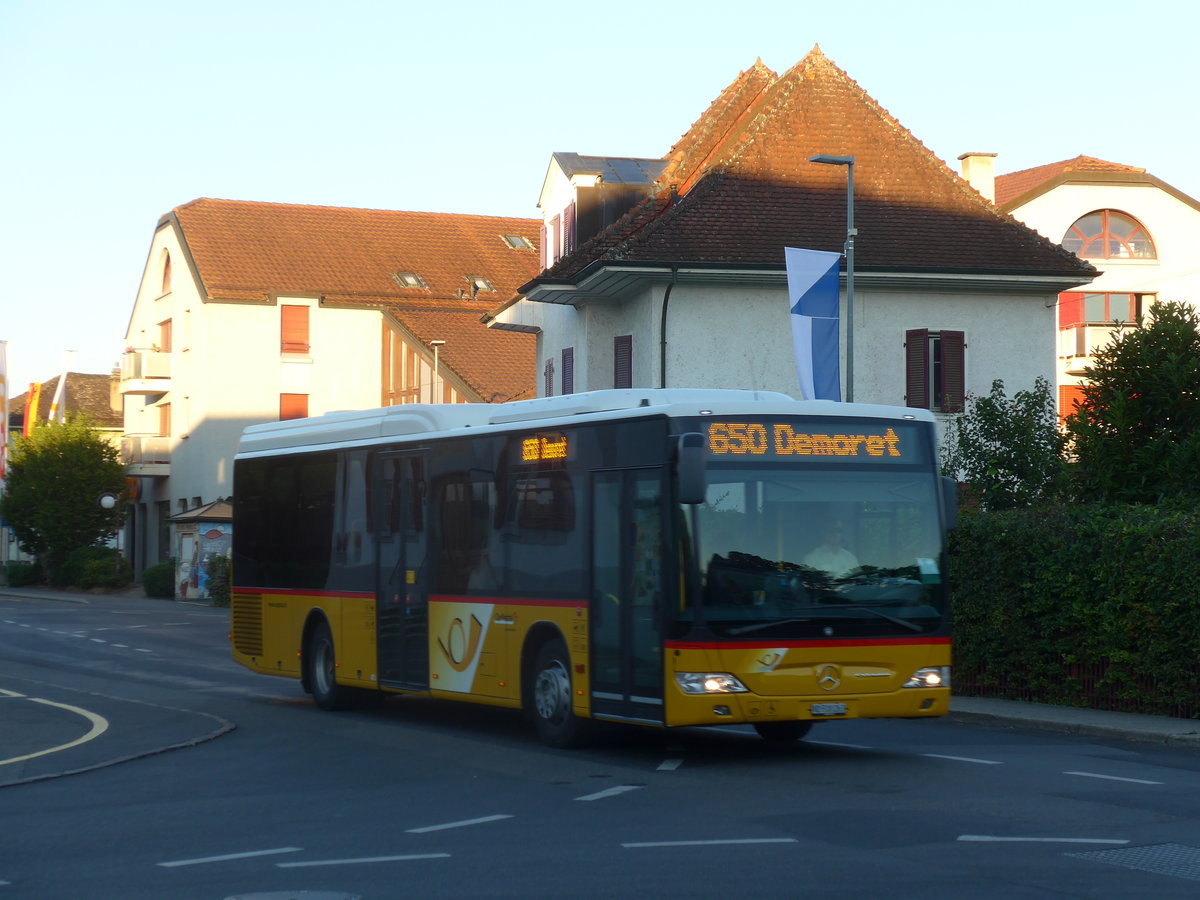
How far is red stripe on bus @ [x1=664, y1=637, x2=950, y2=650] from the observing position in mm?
12719

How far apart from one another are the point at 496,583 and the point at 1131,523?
276 inches

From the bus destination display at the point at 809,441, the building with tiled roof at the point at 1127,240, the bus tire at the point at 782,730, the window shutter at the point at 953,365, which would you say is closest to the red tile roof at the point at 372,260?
the building with tiled roof at the point at 1127,240

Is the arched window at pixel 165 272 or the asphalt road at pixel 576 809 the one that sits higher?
the arched window at pixel 165 272

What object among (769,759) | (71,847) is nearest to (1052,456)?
(769,759)

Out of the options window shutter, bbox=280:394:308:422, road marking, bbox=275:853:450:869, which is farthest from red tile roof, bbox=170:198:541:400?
road marking, bbox=275:853:450:869

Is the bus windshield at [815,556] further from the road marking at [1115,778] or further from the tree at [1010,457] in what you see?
the tree at [1010,457]

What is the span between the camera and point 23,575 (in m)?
71.4

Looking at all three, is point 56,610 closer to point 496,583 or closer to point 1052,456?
point 1052,456

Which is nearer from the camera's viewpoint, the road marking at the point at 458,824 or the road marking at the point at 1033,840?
the road marking at the point at 1033,840

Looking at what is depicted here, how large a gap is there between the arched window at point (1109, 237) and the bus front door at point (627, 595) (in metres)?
40.9

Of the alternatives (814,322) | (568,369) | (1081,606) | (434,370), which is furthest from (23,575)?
(1081,606)

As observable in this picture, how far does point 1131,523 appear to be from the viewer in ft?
59.2

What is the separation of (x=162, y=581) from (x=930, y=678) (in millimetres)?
48070

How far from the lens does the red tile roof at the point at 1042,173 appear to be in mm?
51734
